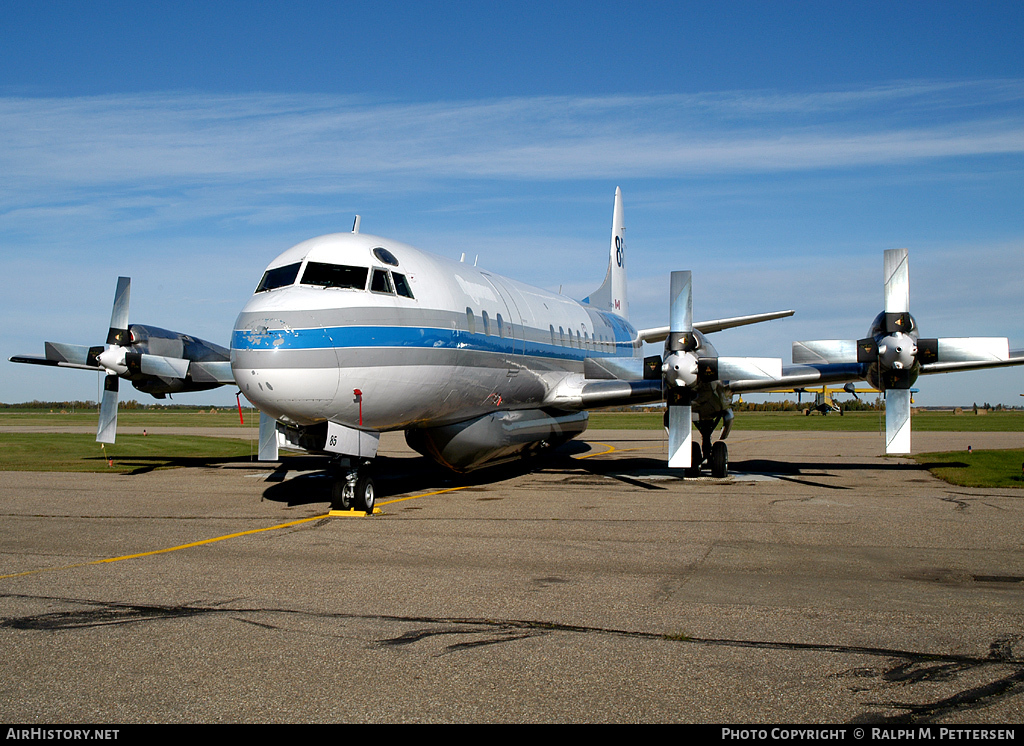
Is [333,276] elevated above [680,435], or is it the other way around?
[333,276]

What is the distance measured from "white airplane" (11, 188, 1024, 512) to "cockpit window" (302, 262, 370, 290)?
18mm

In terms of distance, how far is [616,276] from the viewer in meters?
30.9

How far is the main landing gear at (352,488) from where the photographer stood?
13172 mm

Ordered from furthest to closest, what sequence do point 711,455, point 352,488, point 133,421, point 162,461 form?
point 133,421 → point 162,461 → point 711,455 → point 352,488

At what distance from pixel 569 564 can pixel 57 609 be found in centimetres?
492

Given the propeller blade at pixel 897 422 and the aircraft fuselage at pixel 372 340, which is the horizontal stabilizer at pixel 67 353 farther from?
the propeller blade at pixel 897 422

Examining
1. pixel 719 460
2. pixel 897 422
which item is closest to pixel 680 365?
pixel 719 460

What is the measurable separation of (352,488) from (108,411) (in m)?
9.91

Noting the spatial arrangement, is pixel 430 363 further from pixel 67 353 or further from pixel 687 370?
pixel 67 353

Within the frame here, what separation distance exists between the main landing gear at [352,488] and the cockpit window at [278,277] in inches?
115

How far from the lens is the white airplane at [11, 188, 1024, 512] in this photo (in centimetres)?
Result: 1234

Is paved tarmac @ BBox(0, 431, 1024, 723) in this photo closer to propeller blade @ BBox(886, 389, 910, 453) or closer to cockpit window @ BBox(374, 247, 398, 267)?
propeller blade @ BBox(886, 389, 910, 453)
